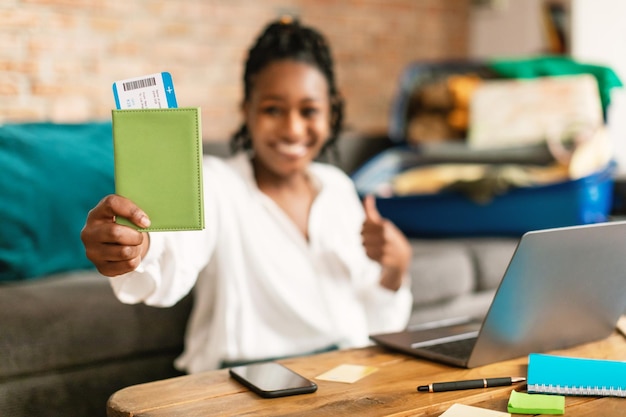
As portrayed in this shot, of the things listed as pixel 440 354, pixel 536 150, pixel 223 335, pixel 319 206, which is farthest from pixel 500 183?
pixel 440 354

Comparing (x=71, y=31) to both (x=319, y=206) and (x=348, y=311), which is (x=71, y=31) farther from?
Answer: (x=348, y=311)

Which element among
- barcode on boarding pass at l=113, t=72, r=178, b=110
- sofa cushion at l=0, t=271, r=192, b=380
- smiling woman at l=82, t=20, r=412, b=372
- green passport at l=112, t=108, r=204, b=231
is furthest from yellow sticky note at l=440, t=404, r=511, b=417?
sofa cushion at l=0, t=271, r=192, b=380

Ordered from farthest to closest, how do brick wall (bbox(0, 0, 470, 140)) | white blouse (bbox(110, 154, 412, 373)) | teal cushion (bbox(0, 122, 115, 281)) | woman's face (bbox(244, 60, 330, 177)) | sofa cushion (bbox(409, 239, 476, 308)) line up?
1. brick wall (bbox(0, 0, 470, 140))
2. sofa cushion (bbox(409, 239, 476, 308))
3. teal cushion (bbox(0, 122, 115, 281))
4. woman's face (bbox(244, 60, 330, 177))
5. white blouse (bbox(110, 154, 412, 373))

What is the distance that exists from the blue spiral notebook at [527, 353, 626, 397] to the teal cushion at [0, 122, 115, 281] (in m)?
1.32

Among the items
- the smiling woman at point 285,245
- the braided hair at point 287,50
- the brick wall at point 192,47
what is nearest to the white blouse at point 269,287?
the smiling woman at point 285,245

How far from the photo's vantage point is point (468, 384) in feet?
3.45

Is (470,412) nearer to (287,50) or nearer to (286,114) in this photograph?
(286,114)

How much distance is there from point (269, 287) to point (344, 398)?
65 centimetres

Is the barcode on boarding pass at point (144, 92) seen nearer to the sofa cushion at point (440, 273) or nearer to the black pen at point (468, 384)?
the black pen at point (468, 384)

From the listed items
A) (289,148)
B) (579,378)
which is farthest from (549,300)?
(289,148)

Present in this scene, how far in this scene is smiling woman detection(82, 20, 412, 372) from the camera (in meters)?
1.62

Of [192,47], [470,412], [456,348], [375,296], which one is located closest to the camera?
[470,412]

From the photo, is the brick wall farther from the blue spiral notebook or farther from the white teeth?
the blue spiral notebook

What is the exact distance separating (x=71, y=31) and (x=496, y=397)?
217 cm
